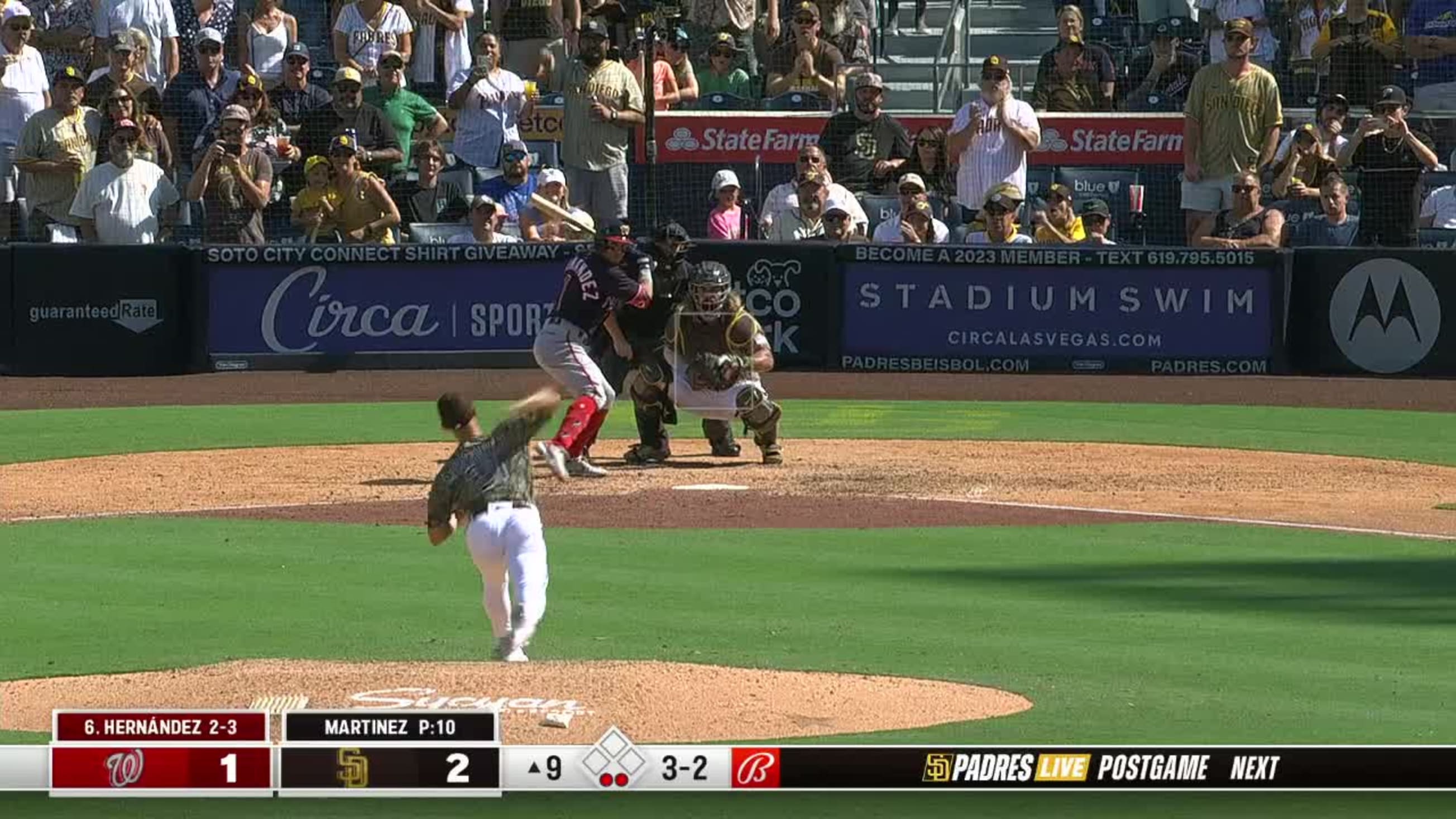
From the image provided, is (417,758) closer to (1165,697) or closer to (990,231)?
(1165,697)

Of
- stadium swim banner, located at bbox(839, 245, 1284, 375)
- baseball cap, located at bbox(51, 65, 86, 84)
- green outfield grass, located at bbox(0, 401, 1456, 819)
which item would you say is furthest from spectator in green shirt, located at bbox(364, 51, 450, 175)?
green outfield grass, located at bbox(0, 401, 1456, 819)

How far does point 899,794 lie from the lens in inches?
359

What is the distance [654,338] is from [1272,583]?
20.2 feet

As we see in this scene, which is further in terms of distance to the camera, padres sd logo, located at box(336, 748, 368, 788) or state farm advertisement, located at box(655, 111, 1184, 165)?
state farm advertisement, located at box(655, 111, 1184, 165)

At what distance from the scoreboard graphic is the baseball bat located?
13.7 metres

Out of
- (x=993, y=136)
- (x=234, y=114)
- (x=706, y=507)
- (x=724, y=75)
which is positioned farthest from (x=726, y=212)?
(x=706, y=507)

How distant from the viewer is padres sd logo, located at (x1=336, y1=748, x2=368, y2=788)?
770 cm

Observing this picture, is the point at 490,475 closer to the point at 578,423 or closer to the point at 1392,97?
the point at 578,423

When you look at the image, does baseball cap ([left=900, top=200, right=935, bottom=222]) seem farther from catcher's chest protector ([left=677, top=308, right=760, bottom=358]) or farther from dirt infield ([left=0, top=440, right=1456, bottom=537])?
catcher's chest protector ([left=677, top=308, right=760, bottom=358])

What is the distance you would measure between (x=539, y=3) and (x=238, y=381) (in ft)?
19.2

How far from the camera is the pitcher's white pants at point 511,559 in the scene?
1073 centimetres

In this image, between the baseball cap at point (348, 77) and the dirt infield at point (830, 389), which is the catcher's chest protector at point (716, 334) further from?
the baseball cap at point (348, 77)

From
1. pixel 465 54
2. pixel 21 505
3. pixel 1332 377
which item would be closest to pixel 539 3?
pixel 465 54

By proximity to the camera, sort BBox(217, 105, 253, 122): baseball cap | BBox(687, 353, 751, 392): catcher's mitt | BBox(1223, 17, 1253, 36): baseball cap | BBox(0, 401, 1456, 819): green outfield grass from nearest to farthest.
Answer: BBox(0, 401, 1456, 819): green outfield grass < BBox(687, 353, 751, 392): catcher's mitt < BBox(217, 105, 253, 122): baseball cap < BBox(1223, 17, 1253, 36): baseball cap
